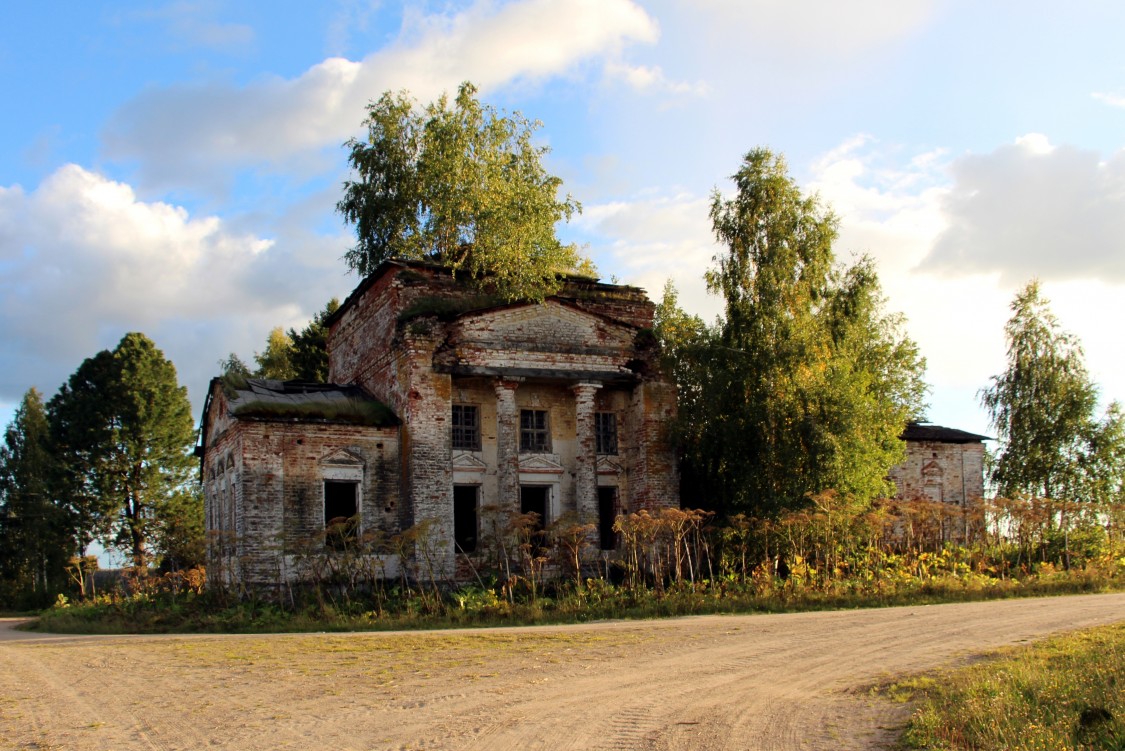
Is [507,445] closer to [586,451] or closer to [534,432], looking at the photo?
[534,432]

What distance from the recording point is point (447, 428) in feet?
78.1

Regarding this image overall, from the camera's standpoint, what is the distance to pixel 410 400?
2358 centimetres

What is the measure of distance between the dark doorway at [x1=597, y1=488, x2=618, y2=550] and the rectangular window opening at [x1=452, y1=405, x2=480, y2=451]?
12.5 feet

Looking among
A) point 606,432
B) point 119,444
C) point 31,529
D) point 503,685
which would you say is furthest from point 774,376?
point 31,529

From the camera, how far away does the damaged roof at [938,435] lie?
105 feet

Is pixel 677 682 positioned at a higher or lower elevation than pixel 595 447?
lower

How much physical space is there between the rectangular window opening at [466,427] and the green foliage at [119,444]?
18285mm

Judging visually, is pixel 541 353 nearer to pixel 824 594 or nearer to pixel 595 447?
pixel 595 447

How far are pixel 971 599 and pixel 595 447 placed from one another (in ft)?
31.5

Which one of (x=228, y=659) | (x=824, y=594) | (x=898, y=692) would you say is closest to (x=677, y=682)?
(x=898, y=692)

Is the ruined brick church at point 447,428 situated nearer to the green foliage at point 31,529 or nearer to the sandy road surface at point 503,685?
the sandy road surface at point 503,685

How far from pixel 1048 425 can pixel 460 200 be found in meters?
22.0

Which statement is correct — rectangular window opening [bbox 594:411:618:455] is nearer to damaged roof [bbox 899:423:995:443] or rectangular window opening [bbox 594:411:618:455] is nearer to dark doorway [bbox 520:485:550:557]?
dark doorway [bbox 520:485:550:557]

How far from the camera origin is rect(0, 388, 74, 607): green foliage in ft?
121
